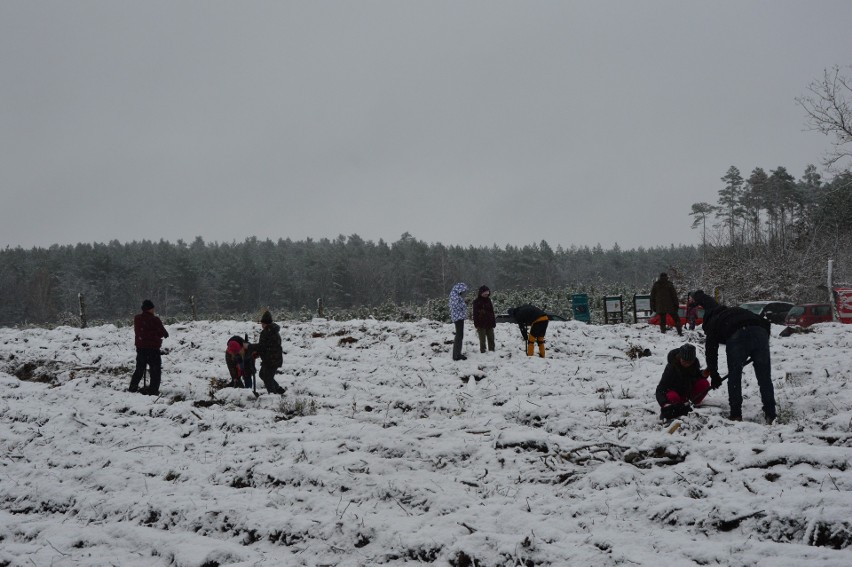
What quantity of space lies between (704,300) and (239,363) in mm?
8262

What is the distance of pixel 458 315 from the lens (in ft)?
40.9

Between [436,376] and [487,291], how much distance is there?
306 cm

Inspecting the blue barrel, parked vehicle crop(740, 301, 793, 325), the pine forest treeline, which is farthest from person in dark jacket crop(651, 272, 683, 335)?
the pine forest treeline

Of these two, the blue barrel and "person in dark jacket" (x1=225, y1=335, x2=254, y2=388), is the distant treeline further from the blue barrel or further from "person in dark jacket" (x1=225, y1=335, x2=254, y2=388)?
"person in dark jacket" (x1=225, y1=335, x2=254, y2=388)

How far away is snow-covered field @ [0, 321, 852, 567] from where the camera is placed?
4.21 metres

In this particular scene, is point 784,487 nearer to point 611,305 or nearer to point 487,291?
point 487,291

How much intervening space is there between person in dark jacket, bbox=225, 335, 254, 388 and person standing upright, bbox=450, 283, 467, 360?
15.4 feet

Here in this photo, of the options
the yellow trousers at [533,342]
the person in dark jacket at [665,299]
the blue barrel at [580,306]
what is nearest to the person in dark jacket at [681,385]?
the yellow trousers at [533,342]

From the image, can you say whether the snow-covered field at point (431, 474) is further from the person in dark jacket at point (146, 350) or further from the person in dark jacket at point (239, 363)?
the person in dark jacket at point (239, 363)

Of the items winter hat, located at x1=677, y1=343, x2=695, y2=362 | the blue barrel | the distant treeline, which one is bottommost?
winter hat, located at x1=677, y1=343, x2=695, y2=362

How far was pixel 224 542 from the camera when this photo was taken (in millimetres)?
4605

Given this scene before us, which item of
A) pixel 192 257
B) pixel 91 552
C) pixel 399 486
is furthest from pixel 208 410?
pixel 192 257

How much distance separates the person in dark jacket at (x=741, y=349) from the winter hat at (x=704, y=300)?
11.4 inches

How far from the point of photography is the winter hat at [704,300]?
24.5ft
